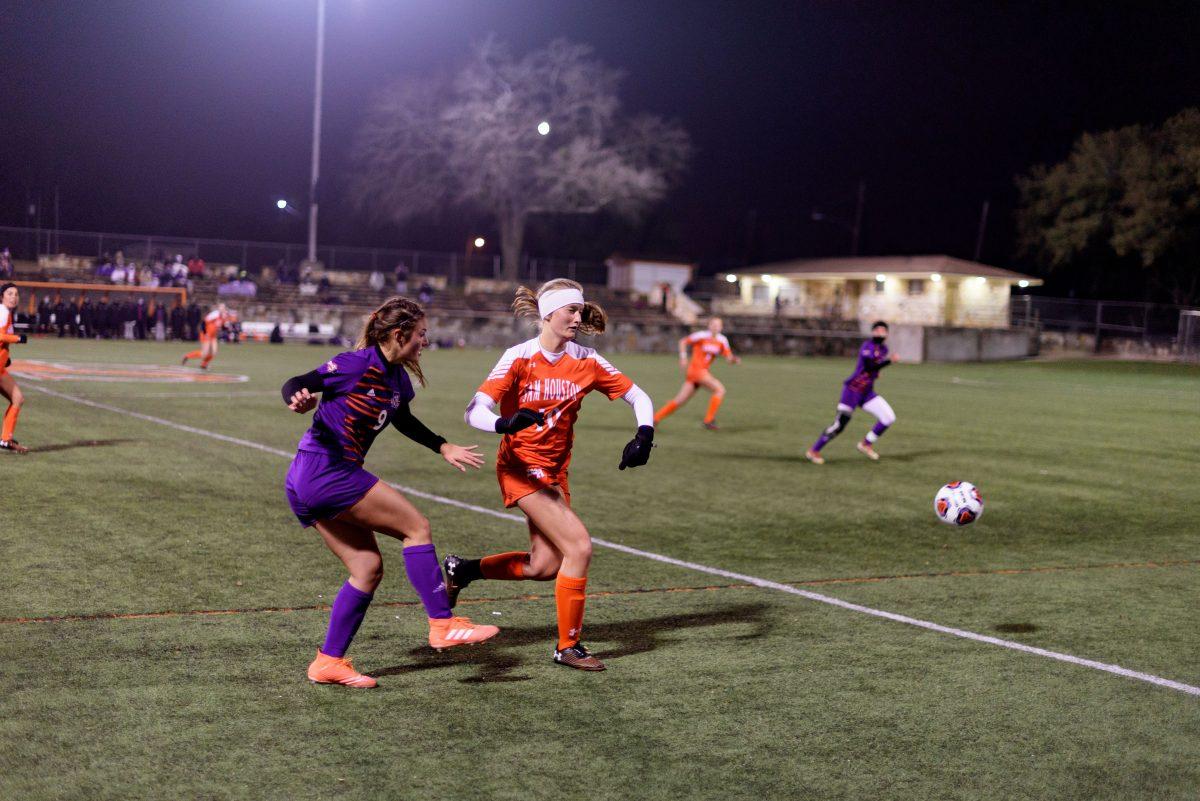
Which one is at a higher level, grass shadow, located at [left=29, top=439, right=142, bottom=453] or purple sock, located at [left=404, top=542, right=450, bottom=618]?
purple sock, located at [left=404, top=542, right=450, bottom=618]

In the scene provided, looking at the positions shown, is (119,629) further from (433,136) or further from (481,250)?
(481,250)

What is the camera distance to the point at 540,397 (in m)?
6.24

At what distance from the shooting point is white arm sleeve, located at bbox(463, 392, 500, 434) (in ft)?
18.9

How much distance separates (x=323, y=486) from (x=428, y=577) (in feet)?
2.39

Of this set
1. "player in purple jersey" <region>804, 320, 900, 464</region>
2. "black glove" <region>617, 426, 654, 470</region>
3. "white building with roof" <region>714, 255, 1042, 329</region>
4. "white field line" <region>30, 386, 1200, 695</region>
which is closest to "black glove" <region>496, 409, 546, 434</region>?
"black glove" <region>617, 426, 654, 470</region>

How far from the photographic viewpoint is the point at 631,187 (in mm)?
67188

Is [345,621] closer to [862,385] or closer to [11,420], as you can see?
[11,420]

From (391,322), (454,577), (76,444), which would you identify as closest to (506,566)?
(454,577)

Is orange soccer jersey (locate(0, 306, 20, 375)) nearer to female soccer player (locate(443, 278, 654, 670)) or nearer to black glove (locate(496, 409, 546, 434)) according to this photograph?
female soccer player (locate(443, 278, 654, 670))

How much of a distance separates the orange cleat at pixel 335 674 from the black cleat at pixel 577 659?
3.28 feet

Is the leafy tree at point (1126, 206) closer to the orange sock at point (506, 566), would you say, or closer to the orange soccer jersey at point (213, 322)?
the orange soccer jersey at point (213, 322)

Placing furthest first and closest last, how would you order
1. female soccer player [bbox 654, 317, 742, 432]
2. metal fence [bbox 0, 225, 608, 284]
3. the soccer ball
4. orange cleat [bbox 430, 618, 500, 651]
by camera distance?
metal fence [bbox 0, 225, 608, 284], female soccer player [bbox 654, 317, 742, 432], the soccer ball, orange cleat [bbox 430, 618, 500, 651]

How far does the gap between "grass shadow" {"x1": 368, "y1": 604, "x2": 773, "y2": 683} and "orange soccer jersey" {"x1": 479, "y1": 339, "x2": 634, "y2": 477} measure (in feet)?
3.30

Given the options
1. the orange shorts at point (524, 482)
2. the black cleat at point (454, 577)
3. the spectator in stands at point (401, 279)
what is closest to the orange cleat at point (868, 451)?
the black cleat at point (454, 577)
